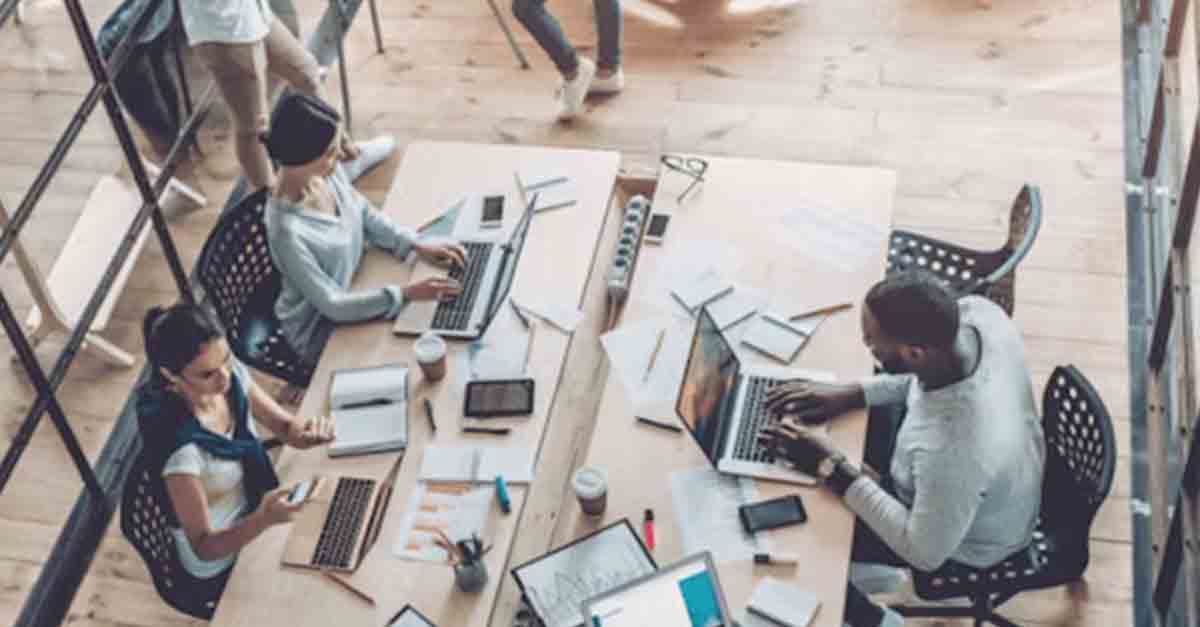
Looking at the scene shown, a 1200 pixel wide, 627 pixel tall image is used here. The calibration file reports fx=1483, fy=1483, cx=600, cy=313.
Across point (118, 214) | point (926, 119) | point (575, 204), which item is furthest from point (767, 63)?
point (118, 214)

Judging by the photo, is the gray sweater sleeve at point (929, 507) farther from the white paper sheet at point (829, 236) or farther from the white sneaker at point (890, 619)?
the white paper sheet at point (829, 236)

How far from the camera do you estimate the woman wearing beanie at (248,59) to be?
4.68m

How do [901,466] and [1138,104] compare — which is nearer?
[901,466]

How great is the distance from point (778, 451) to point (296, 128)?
57.9 inches

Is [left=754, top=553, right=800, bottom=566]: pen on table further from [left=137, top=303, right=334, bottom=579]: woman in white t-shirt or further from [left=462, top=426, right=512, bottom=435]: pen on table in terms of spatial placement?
[left=137, top=303, right=334, bottom=579]: woman in white t-shirt

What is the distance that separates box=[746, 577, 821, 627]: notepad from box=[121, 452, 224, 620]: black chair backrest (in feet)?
4.41

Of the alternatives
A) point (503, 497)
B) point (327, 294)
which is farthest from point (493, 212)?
point (503, 497)

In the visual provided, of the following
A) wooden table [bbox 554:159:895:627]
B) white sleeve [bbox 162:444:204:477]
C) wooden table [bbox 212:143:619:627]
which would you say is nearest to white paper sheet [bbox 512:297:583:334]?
wooden table [bbox 212:143:619:627]

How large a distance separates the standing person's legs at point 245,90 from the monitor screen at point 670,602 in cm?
226

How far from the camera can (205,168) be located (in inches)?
218

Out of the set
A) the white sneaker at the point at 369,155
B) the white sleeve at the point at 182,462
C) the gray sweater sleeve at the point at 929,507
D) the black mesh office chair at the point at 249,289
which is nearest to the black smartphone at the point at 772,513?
the gray sweater sleeve at the point at 929,507

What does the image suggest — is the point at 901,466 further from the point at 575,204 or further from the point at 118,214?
the point at 118,214

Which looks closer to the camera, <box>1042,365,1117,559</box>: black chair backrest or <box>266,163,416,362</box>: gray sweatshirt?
<box>1042,365,1117,559</box>: black chair backrest

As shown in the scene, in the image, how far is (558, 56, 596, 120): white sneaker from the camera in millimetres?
5645
